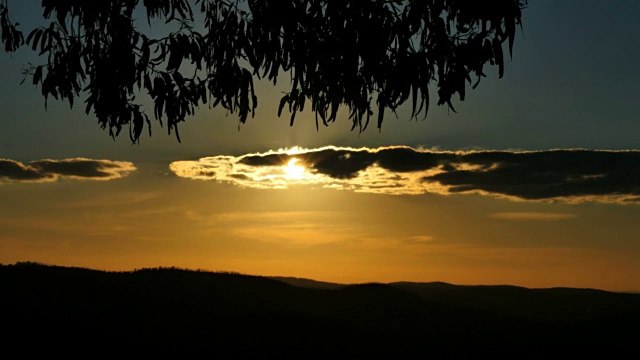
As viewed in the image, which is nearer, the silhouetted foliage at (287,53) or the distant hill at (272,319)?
the silhouetted foliage at (287,53)

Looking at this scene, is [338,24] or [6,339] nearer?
[338,24]

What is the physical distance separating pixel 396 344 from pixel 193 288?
18.4 ft

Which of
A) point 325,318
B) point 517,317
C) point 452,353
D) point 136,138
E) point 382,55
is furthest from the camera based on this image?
point 517,317

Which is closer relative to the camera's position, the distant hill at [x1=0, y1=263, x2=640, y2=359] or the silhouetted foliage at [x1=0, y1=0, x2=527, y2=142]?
the silhouetted foliage at [x1=0, y1=0, x2=527, y2=142]

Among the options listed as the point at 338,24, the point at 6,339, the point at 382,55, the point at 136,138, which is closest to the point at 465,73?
the point at 382,55

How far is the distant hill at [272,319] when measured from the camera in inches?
571

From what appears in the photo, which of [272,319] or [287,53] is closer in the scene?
[287,53]

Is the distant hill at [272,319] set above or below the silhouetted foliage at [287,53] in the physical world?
below

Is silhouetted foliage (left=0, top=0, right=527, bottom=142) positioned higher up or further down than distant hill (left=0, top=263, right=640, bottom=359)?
higher up

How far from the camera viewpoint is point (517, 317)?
66.8 ft

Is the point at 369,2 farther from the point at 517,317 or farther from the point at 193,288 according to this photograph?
the point at 517,317

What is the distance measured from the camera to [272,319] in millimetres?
16719

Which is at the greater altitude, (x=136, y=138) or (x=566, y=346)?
(x=136, y=138)

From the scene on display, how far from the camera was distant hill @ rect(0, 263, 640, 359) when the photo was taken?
1449cm
